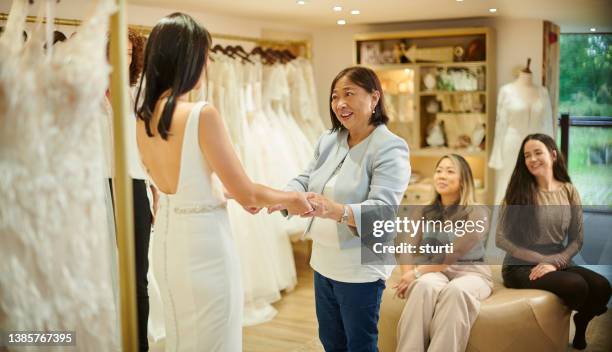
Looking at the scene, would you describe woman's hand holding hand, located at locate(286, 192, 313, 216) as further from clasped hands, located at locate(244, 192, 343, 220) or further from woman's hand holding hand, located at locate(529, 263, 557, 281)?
woman's hand holding hand, located at locate(529, 263, 557, 281)

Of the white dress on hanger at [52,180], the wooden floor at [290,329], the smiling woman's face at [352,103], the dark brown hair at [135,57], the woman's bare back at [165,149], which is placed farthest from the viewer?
the wooden floor at [290,329]

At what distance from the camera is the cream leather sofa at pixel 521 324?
9.31ft

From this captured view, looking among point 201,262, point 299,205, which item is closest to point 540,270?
point 299,205

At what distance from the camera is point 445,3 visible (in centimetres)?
439

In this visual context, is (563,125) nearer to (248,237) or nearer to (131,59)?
(248,237)

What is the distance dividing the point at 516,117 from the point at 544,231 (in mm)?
2285

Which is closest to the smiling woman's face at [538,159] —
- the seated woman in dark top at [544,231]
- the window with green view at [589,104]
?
the seated woman in dark top at [544,231]

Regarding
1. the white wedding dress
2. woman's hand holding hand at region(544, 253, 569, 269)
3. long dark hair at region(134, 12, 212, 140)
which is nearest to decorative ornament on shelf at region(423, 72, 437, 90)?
the white wedding dress

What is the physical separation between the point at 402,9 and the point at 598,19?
156cm

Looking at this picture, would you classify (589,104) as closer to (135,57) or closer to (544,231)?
(544,231)

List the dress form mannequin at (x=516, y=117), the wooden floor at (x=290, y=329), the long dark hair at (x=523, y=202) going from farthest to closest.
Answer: the dress form mannequin at (x=516, y=117) → the wooden floor at (x=290, y=329) → the long dark hair at (x=523, y=202)

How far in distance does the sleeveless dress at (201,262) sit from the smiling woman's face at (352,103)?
0.57 metres

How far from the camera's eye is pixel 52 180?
164cm

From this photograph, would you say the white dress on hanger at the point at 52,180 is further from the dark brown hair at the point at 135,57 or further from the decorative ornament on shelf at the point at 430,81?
→ the decorative ornament on shelf at the point at 430,81
